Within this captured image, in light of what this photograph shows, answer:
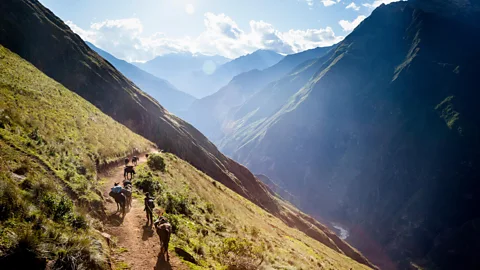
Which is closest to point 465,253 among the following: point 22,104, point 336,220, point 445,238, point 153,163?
point 445,238

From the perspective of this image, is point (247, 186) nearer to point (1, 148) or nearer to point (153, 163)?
point (153, 163)

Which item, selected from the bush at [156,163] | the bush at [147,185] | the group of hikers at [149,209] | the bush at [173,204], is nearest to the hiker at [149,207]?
the group of hikers at [149,209]

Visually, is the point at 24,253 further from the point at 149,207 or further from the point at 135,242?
the point at 149,207

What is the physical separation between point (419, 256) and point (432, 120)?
95.0 m

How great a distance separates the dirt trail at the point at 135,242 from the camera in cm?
1178

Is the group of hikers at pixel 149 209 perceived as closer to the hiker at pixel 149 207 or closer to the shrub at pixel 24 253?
the hiker at pixel 149 207

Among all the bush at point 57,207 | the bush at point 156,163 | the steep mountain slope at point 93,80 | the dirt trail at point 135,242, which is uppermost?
the steep mountain slope at point 93,80

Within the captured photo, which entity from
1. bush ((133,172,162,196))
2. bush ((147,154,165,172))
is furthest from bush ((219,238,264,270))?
bush ((147,154,165,172))

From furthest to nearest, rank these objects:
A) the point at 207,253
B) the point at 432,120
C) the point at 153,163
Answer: the point at 432,120 → the point at 153,163 → the point at 207,253

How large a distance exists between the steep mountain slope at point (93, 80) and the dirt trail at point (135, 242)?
53.0 metres

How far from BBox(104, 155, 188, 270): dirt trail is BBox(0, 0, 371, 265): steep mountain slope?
5298 cm

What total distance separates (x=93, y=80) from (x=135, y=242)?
68137mm

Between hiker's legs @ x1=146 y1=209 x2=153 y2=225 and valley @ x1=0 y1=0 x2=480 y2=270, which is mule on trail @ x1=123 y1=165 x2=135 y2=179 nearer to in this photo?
valley @ x1=0 y1=0 x2=480 y2=270

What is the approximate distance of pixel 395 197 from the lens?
172 metres
